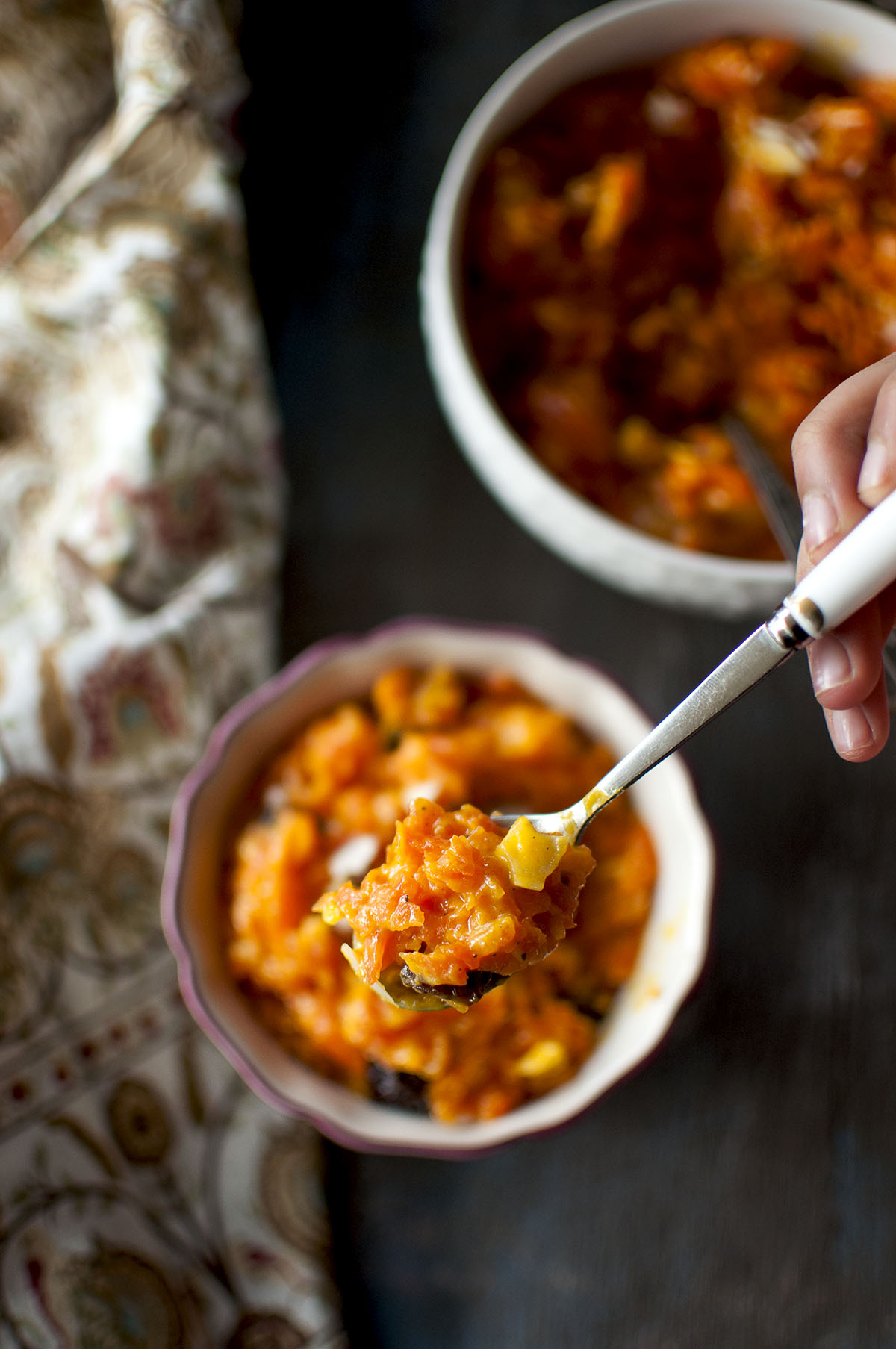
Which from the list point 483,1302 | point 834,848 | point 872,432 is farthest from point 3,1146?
point 872,432

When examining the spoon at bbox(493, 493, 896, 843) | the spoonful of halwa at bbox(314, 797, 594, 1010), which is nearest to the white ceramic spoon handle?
the spoon at bbox(493, 493, 896, 843)

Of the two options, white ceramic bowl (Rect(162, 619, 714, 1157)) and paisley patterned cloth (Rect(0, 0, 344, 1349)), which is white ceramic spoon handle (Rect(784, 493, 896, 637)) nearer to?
white ceramic bowl (Rect(162, 619, 714, 1157))

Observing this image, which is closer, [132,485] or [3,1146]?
[3,1146]

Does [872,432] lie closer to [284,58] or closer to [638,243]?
[638,243]

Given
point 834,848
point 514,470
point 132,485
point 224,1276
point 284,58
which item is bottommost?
point 834,848

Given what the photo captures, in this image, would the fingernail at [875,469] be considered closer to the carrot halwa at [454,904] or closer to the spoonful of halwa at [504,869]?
the spoonful of halwa at [504,869]

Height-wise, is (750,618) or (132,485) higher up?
(132,485)

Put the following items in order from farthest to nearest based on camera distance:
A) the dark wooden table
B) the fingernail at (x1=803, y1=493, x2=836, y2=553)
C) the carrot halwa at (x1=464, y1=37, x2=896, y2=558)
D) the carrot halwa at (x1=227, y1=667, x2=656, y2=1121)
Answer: the dark wooden table
the carrot halwa at (x1=464, y1=37, x2=896, y2=558)
the carrot halwa at (x1=227, y1=667, x2=656, y2=1121)
the fingernail at (x1=803, y1=493, x2=836, y2=553)
